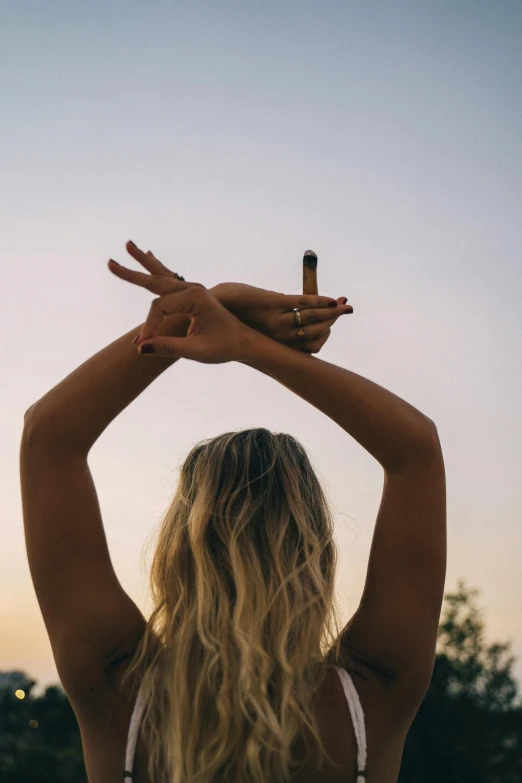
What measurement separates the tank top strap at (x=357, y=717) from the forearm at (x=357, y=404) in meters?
0.61

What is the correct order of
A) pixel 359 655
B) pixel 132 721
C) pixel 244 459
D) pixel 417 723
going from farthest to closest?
pixel 417 723
pixel 244 459
pixel 359 655
pixel 132 721

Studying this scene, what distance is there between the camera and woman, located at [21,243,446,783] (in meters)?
2.12

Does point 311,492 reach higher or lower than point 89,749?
higher

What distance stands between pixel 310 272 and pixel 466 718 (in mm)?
41715

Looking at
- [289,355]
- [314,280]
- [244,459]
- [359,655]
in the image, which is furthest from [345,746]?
[314,280]

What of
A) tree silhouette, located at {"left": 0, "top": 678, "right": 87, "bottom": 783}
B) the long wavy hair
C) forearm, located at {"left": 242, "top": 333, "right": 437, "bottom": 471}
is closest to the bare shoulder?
the long wavy hair

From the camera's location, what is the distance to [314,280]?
2463mm

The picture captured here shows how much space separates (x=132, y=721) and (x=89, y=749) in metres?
0.17

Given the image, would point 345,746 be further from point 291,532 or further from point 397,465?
point 397,465

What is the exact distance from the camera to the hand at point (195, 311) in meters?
2.17

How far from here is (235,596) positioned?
90.0 inches

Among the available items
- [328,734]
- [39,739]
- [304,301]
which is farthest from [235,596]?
[39,739]

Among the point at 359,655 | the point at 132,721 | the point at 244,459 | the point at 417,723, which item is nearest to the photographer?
the point at 132,721

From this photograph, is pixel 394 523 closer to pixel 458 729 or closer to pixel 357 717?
pixel 357 717
